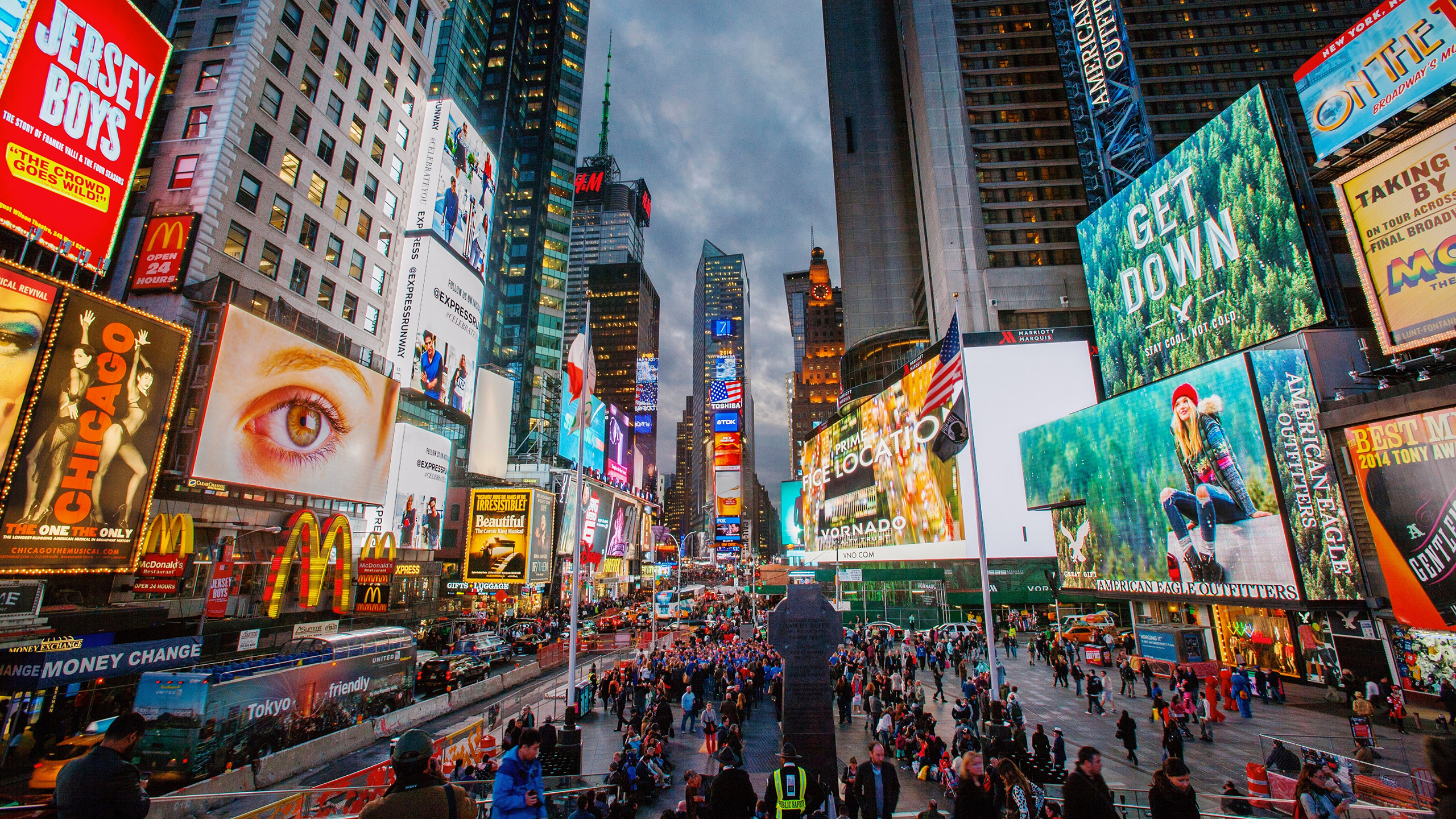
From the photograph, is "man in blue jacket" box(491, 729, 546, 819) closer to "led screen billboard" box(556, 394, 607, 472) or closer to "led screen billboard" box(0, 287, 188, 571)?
"led screen billboard" box(0, 287, 188, 571)

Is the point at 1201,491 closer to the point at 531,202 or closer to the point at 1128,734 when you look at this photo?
the point at 1128,734

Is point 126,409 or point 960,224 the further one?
point 960,224

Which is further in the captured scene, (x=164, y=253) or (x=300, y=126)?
(x=300, y=126)

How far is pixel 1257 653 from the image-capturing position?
2581cm

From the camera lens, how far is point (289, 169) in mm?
30844

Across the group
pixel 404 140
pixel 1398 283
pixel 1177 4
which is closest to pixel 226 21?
pixel 404 140

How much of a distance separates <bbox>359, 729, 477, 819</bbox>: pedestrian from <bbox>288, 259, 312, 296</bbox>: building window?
114 feet

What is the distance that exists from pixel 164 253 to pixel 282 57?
12.5 meters

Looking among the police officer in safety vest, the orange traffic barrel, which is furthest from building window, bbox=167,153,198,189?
the orange traffic barrel

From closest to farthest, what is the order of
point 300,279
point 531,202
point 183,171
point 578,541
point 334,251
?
point 578,541, point 183,171, point 300,279, point 334,251, point 531,202

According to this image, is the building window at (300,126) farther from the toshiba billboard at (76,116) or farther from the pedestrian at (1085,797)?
the pedestrian at (1085,797)

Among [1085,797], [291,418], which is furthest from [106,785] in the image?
[291,418]

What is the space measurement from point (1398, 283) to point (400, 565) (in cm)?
4481

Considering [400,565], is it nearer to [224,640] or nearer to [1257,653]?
[224,640]
